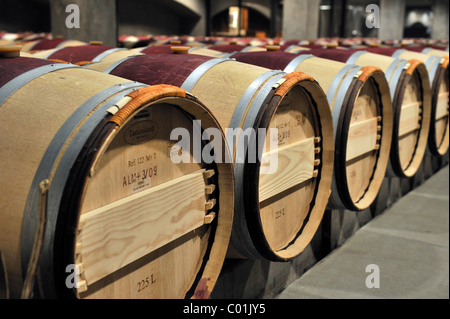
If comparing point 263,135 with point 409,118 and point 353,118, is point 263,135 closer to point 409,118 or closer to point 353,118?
point 353,118

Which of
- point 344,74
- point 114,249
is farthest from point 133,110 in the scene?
point 344,74

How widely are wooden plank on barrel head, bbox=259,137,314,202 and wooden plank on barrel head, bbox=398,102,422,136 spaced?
1651 mm

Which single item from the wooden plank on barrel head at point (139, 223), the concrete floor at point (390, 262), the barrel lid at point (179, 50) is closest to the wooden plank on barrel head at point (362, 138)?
the concrete floor at point (390, 262)

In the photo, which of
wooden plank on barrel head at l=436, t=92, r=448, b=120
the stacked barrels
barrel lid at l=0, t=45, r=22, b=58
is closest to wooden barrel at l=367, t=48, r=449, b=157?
wooden plank on barrel head at l=436, t=92, r=448, b=120

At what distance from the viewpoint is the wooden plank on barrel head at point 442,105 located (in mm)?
5367

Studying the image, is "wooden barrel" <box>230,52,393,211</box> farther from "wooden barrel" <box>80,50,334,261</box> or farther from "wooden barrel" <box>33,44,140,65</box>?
"wooden barrel" <box>33,44,140,65</box>

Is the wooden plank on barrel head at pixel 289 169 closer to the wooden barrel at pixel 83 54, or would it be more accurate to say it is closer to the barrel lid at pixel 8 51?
the barrel lid at pixel 8 51

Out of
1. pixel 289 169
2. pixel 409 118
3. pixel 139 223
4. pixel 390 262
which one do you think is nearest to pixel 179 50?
pixel 289 169

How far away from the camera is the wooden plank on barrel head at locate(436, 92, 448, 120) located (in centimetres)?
537

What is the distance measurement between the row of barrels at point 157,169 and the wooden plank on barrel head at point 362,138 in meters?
0.02

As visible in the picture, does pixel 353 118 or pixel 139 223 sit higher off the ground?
pixel 353 118

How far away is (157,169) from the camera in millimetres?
1829

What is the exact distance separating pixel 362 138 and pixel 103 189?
89.7 inches
